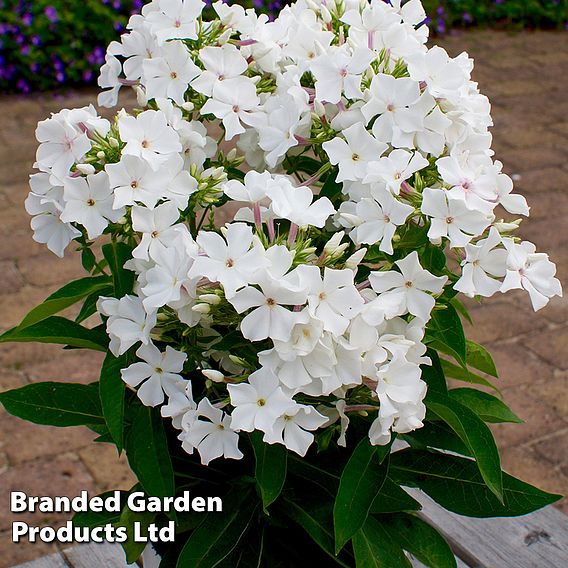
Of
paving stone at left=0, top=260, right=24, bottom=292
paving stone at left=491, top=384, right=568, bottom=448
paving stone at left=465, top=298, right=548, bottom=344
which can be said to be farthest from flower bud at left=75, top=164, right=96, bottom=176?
paving stone at left=0, top=260, right=24, bottom=292

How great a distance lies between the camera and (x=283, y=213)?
1073mm

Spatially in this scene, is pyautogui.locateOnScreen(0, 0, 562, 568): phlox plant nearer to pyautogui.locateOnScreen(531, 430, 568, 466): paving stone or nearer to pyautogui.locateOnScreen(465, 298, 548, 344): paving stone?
pyautogui.locateOnScreen(531, 430, 568, 466): paving stone

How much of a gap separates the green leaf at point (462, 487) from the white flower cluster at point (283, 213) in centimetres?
14

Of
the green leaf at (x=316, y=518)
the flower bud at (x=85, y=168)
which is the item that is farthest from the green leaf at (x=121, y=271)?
the green leaf at (x=316, y=518)

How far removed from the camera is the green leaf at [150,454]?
1200 millimetres

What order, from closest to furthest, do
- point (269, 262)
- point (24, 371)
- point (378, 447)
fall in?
point (269, 262) → point (378, 447) → point (24, 371)

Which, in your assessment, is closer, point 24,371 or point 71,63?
point 24,371

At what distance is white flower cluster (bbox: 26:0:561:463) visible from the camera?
104 centimetres

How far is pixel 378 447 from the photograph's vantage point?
121 cm

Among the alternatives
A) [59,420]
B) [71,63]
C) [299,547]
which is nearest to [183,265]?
[59,420]

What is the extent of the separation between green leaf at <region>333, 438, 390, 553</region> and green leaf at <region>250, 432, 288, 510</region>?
0.23ft

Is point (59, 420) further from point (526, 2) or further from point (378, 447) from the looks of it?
point (526, 2)

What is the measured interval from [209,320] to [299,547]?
1.37ft

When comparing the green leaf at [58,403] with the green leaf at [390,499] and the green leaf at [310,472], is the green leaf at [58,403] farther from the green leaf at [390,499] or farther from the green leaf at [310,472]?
the green leaf at [390,499]
